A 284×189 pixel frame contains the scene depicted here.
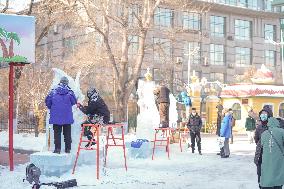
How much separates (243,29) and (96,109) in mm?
53478

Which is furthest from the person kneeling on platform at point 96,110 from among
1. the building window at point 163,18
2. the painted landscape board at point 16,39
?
the building window at point 163,18

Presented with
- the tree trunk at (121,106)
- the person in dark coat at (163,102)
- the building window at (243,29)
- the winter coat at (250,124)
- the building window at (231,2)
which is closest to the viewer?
the person in dark coat at (163,102)

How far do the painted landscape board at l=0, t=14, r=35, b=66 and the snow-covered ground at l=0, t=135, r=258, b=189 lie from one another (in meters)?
2.76

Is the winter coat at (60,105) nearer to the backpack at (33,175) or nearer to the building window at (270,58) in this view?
the backpack at (33,175)

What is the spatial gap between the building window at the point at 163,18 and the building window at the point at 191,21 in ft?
6.35

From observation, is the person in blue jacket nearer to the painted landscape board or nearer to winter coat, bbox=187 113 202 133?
winter coat, bbox=187 113 202 133

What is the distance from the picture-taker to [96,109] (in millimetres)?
11773

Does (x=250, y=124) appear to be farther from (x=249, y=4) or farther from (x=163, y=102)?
(x=249, y=4)

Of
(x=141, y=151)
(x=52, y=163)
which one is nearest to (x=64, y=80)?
(x=52, y=163)

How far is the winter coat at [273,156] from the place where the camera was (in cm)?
746

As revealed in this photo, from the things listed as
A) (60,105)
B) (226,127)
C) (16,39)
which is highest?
(16,39)

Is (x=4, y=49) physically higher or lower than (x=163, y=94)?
higher

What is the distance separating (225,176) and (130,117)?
28.3m

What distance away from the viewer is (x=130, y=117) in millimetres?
40125
